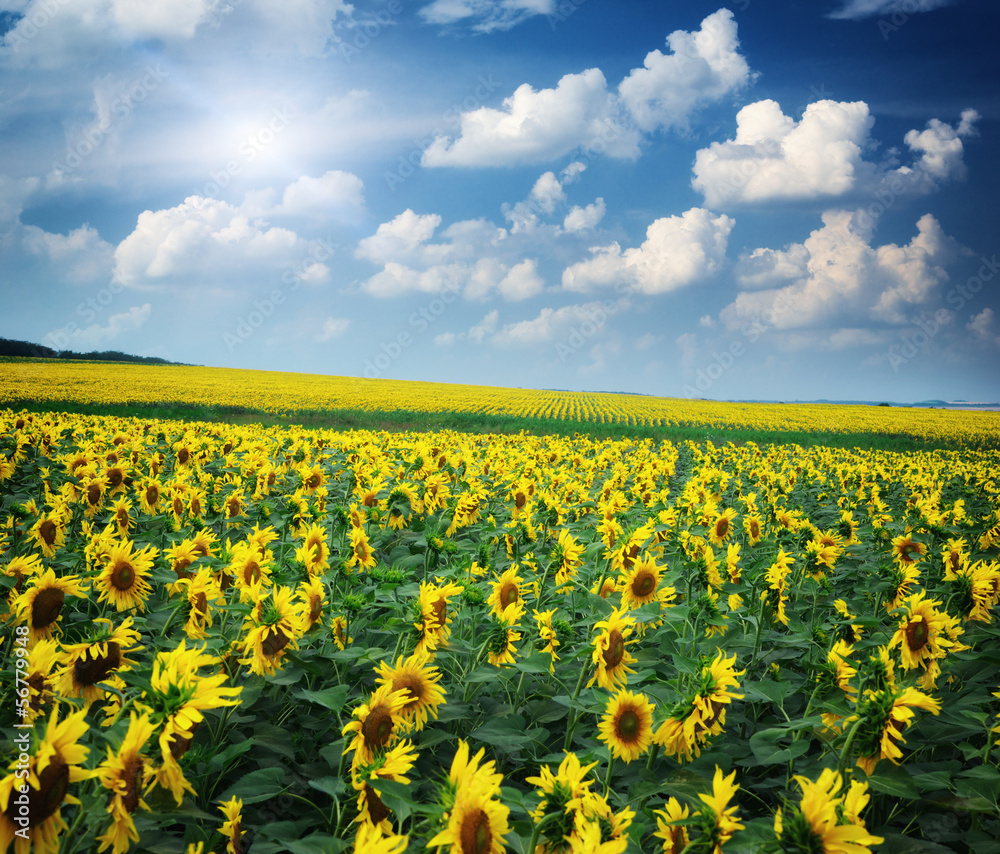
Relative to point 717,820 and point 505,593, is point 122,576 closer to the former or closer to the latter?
point 505,593

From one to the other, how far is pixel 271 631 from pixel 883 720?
2460mm

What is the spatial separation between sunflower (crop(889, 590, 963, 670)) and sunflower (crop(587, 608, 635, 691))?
1.35 metres

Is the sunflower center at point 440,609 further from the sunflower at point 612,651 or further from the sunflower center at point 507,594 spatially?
the sunflower at point 612,651

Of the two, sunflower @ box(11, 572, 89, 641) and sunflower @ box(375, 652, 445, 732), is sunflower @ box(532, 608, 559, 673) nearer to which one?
sunflower @ box(375, 652, 445, 732)

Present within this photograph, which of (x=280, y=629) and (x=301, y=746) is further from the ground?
(x=280, y=629)

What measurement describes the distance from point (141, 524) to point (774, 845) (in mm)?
6259

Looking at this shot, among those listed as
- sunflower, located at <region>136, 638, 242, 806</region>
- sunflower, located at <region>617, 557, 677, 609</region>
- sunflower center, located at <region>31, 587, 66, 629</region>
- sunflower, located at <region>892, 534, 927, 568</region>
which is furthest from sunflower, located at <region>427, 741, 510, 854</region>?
sunflower, located at <region>892, 534, 927, 568</region>

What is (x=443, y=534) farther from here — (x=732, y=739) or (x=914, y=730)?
(x=914, y=730)

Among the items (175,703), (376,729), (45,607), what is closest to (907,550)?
(376,729)

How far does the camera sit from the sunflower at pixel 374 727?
1.93 metres

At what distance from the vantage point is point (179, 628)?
3574mm

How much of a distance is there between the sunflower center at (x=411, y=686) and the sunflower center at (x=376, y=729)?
0.24 m

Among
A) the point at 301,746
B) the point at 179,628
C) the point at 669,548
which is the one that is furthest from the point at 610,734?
the point at 669,548

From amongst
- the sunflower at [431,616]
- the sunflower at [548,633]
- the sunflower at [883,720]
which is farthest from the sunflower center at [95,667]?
the sunflower at [883,720]
